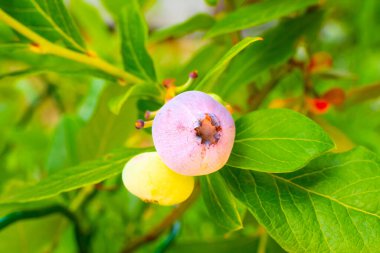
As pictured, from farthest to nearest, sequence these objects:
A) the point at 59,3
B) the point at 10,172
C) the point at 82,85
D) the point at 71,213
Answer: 1. the point at 82,85
2. the point at 10,172
3. the point at 71,213
4. the point at 59,3

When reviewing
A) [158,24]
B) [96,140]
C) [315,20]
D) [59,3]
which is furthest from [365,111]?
[158,24]

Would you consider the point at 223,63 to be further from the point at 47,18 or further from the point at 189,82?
the point at 47,18

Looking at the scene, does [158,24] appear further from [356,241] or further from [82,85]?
[356,241]

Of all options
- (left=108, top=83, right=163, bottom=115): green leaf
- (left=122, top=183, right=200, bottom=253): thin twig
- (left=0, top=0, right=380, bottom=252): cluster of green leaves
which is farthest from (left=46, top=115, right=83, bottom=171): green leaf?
(left=108, top=83, right=163, bottom=115): green leaf

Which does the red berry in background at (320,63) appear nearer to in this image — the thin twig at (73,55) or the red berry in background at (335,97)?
the red berry in background at (335,97)

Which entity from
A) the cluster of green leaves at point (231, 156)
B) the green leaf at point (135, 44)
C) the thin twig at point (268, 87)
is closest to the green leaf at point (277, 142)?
the cluster of green leaves at point (231, 156)

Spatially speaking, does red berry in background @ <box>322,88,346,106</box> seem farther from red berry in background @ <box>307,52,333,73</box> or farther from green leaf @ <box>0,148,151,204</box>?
green leaf @ <box>0,148,151,204</box>

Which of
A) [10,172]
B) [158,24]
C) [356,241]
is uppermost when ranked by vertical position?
[356,241]
